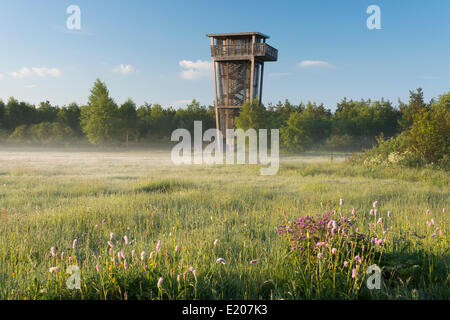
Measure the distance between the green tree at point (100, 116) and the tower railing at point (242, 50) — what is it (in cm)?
1929

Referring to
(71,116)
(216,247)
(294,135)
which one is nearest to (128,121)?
(71,116)

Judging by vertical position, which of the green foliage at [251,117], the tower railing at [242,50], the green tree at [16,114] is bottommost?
the green foliage at [251,117]

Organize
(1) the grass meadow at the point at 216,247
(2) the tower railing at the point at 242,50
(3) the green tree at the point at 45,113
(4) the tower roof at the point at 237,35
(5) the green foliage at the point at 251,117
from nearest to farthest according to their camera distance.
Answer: (1) the grass meadow at the point at 216,247 → (5) the green foliage at the point at 251,117 → (2) the tower railing at the point at 242,50 → (4) the tower roof at the point at 237,35 → (3) the green tree at the point at 45,113

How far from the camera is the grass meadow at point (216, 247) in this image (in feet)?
12.3

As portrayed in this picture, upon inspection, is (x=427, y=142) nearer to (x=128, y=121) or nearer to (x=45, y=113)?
(x=128, y=121)

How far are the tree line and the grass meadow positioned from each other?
30808 mm

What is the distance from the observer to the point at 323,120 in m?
57.8

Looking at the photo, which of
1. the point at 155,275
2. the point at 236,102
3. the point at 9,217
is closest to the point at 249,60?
the point at 236,102

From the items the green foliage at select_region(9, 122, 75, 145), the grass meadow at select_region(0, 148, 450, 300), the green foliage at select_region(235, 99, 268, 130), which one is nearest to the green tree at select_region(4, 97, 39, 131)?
the green foliage at select_region(9, 122, 75, 145)

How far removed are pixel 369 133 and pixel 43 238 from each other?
5857cm

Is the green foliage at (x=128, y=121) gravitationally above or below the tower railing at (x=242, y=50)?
below

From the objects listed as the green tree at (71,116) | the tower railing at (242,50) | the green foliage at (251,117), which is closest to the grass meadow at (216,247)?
the green foliage at (251,117)

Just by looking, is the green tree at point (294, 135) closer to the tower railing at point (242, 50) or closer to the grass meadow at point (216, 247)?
the tower railing at point (242, 50)

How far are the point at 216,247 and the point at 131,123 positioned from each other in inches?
1907
